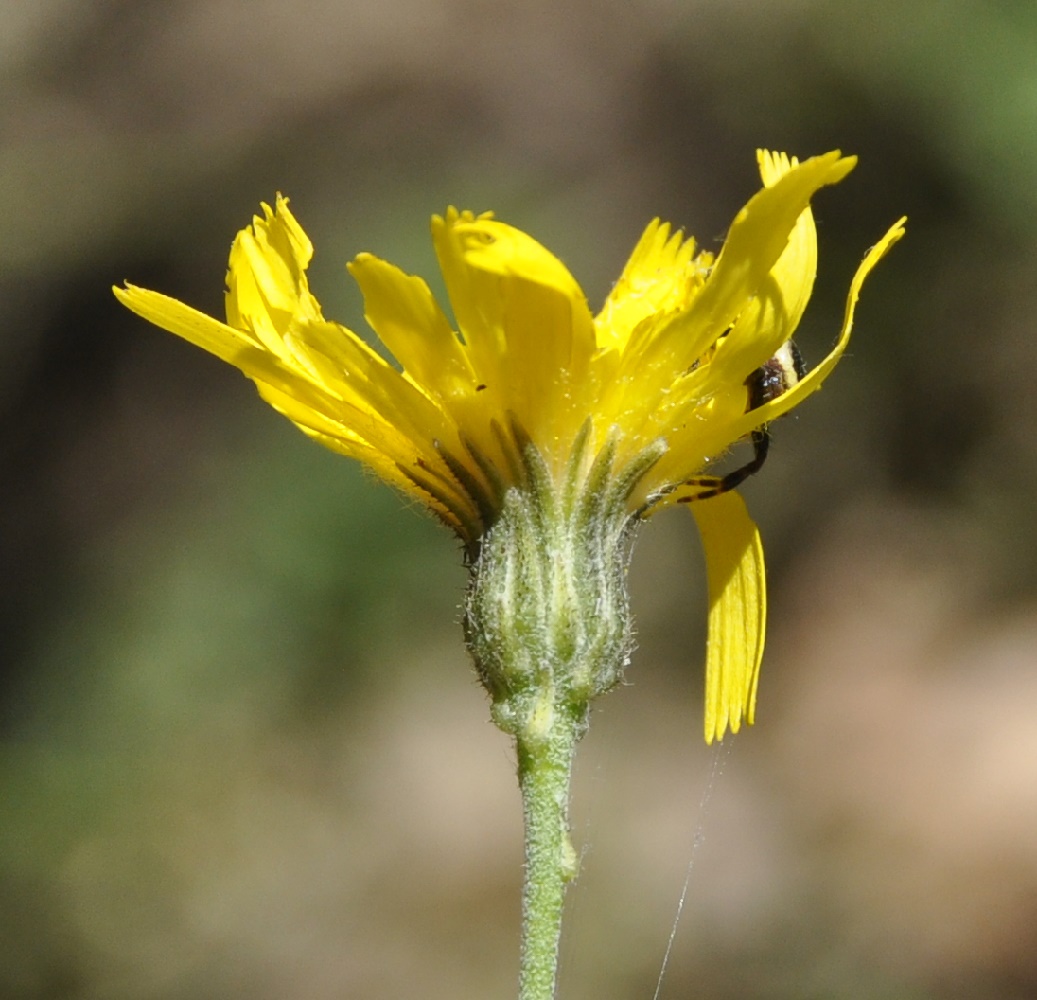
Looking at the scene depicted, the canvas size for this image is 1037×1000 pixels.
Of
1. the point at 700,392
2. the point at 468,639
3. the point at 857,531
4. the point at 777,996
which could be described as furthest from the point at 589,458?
the point at 857,531

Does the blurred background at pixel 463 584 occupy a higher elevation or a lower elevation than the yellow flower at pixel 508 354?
higher

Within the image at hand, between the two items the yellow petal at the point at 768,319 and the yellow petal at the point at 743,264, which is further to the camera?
the yellow petal at the point at 768,319

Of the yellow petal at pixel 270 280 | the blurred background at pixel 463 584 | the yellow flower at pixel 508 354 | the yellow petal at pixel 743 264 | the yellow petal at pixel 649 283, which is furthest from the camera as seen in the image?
the blurred background at pixel 463 584

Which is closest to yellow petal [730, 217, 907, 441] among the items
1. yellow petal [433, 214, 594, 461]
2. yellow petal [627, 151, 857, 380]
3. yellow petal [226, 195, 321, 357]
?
yellow petal [627, 151, 857, 380]

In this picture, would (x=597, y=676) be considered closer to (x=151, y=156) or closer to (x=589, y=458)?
(x=589, y=458)

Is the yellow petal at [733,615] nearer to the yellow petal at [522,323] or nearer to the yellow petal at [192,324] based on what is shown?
the yellow petal at [522,323]

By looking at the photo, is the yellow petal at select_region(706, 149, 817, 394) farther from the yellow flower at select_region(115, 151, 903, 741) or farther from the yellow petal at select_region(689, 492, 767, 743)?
the yellow petal at select_region(689, 492, 767, 743)

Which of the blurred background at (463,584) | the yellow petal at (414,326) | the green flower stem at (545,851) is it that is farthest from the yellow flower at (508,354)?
the blurred background at (463,584)
